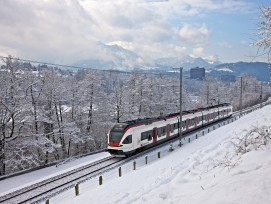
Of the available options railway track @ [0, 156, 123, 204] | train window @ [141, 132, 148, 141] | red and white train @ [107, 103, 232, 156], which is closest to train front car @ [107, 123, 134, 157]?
red and white train @ [107, 103, 232, 156]

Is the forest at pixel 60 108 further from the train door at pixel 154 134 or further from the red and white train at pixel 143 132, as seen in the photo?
the train door at pixel 154 134

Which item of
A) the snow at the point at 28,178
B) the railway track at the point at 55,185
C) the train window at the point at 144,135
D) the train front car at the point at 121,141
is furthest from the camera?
the train window at the point at 144,135

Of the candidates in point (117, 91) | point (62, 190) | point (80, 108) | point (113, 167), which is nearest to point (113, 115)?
point (117, 91)

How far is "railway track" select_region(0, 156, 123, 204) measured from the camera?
15246 millimetres

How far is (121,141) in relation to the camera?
2289cm

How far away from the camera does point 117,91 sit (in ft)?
140

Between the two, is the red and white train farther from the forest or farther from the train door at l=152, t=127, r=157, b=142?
the forest

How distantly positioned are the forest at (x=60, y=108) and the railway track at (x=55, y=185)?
13.3 feet

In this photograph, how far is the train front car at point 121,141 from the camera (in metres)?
23.0

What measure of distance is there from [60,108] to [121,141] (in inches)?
562

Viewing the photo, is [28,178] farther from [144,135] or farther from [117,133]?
[144,135]

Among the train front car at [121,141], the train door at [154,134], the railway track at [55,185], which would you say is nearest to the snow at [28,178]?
the railway track at [55,185]

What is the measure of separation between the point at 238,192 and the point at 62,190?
1195 centimetres

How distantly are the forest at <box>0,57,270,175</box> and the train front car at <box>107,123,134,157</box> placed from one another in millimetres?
5150
